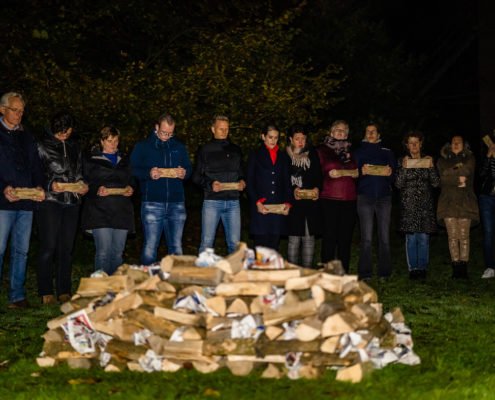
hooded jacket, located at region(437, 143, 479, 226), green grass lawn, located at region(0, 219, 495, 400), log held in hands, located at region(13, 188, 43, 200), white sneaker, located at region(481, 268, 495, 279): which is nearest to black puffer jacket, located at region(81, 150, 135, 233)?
log held in hands, located at region(13, 188, 43, 200)

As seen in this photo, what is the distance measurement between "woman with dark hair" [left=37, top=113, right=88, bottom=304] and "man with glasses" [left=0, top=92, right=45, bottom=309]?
150 millimetres

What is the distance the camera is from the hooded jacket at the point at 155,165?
1119 centimetres

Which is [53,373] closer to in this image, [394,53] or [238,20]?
[238,20]

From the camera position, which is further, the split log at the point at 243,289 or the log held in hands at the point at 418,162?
the log held in hands at the point at 418,162

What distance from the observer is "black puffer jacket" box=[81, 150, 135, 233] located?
1095 centimetres

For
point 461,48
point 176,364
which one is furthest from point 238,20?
point 461,48

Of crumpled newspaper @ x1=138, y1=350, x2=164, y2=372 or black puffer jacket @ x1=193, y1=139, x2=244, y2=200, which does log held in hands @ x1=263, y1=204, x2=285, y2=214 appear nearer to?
black puffer jacket @ x1=193, y1=139, x2=244, y2=200

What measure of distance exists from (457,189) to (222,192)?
3676mm

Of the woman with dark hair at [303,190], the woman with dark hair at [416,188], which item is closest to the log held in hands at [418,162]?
the woman with dark hair at [416,188]

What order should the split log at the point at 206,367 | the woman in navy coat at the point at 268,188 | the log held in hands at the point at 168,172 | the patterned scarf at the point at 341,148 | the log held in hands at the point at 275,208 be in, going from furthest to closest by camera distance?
the patterned scarf at the point at 341,148 → the woman in navy coat at the point at 268,188 → the log held in hands at the point at 275,208 → the log held in hands at the point at 168,172 → the split log at the point at 206,367

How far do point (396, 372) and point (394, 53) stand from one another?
20211mm

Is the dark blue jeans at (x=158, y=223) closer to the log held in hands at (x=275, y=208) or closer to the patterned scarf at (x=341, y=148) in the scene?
the log held in hands at (x=275, y=208)

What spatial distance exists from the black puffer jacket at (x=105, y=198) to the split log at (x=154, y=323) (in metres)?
3.69

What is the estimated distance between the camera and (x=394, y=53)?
1039 inches
